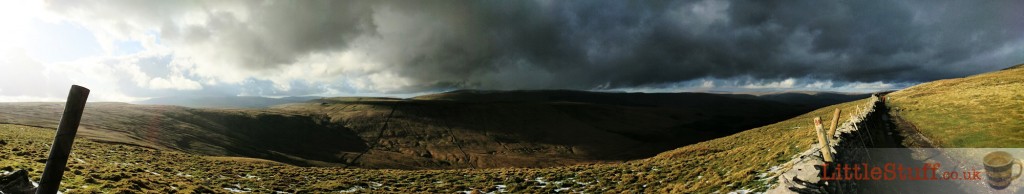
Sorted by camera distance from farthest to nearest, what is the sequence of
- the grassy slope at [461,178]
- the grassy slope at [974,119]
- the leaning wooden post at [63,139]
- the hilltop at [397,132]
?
the hilltop at [397,132]
the grassy slope at [974,119]
the grassy slope at [461,178]
the leaning wooden post at [63,139]

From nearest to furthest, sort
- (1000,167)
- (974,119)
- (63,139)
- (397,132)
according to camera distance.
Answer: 1. (63,139)
2. (1000,167)
3. (974,119)
4. (397,132)

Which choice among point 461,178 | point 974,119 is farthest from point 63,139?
point 974,119

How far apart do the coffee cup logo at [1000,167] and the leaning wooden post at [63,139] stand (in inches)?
776

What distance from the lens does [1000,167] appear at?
11141mm

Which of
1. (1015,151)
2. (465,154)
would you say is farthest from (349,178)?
(465,154)

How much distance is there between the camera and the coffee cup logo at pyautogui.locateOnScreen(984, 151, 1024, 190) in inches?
426

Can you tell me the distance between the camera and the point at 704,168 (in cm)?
2219

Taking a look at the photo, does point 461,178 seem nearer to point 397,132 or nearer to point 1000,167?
point 1000,167

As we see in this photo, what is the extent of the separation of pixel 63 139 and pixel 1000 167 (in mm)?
20904

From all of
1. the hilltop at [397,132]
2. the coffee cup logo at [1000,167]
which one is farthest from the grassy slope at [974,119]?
the hilltop at [397,132]

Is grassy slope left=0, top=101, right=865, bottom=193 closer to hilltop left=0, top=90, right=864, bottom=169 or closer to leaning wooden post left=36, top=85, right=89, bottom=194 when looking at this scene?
leaning wooden post left=36, top=85, right=89, bottom=194

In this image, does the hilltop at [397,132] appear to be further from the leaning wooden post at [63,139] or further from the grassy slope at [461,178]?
the leaning wooden post at [63,139]

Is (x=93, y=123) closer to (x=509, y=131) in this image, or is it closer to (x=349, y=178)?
(x=349, y=178)

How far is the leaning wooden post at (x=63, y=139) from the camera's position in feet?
18.5
